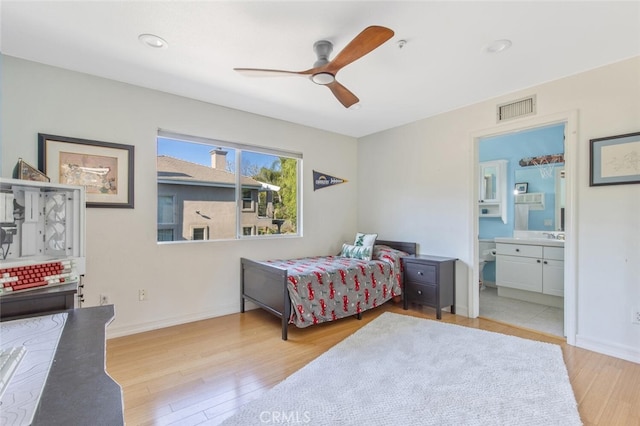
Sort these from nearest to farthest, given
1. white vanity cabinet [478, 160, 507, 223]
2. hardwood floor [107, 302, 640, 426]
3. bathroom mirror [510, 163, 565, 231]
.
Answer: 1. hardwood floor [107, 302, 640, 426]
2. bathroom mirror [510, 163, 565, 231]
3. white vanity cabinet [478, 160, 507, 223]

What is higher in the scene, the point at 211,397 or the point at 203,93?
the point at 203,93

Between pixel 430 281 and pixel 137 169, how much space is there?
3.46m

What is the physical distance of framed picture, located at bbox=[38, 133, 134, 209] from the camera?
2656 mm

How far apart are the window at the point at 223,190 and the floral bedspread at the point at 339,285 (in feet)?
2.18

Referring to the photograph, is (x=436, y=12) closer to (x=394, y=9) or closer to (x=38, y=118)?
(x=394, y=9)

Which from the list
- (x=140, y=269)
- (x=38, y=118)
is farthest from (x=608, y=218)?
(x=38, y=118)

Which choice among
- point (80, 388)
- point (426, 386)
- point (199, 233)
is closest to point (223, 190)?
point (199, 233)

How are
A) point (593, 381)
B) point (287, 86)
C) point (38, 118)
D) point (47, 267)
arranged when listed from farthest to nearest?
point (287, 86) < point (38, 118) < point (593, 381) < point (47, 267)

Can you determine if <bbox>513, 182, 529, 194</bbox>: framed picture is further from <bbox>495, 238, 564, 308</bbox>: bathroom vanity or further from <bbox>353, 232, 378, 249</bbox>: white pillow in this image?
<bbox>353, 232, 378, 249</bbox>: white pillow

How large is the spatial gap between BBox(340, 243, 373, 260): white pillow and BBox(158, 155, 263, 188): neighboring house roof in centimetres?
163

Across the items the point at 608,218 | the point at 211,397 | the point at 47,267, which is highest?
the point at 608,218

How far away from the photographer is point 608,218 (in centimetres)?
264

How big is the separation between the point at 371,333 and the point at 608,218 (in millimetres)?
2357
